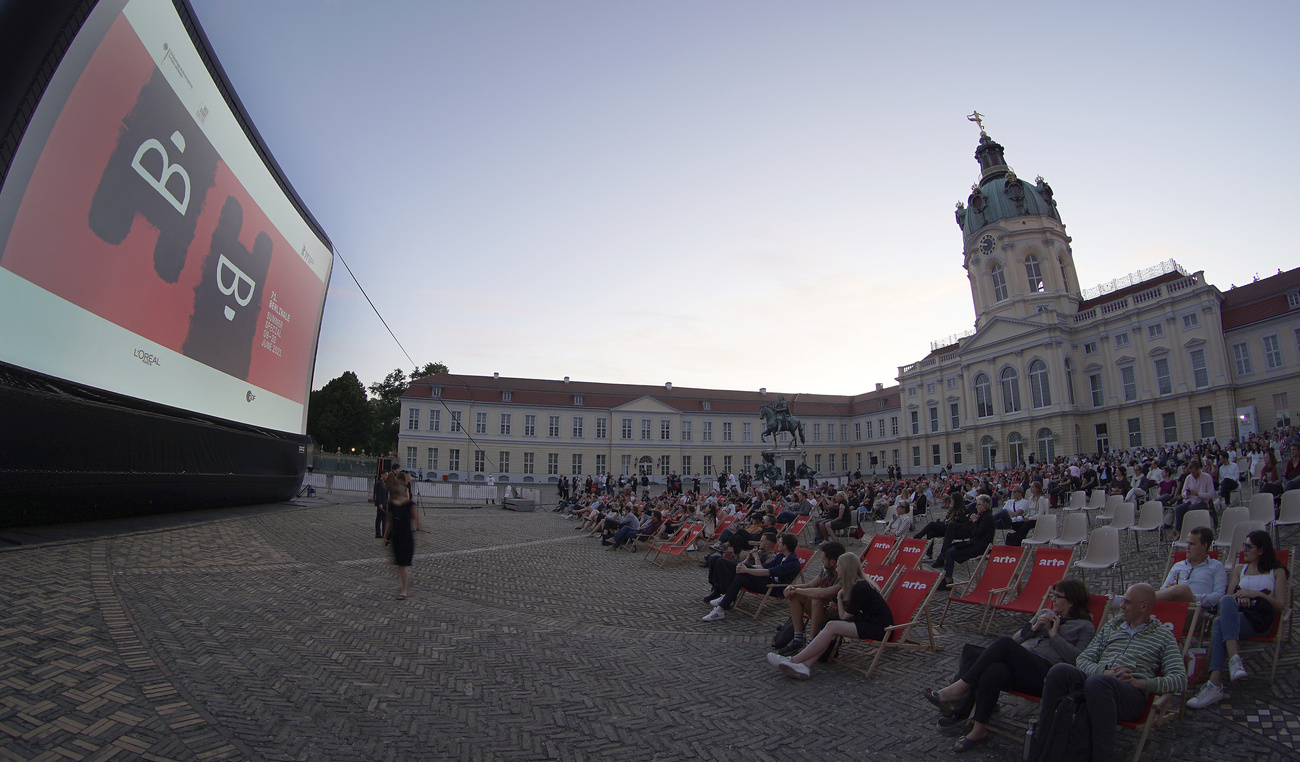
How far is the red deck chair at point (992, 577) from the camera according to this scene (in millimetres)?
6158

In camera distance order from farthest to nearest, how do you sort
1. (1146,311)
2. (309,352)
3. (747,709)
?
(1146,311), (309,352), (747,709)

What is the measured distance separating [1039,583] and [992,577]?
55cm

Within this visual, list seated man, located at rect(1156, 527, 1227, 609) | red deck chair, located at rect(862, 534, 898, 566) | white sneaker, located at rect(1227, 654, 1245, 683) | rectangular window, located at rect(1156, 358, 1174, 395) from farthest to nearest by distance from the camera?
rectangular window, located at rect(1156, 358, 1174, 395) → red deck chair, located at rect(862, 534, 898, 566) → seated man, located at rect(1156, 527, 1227, 609) → white sneaker, located at rect(1227, 654, 1245, 683)

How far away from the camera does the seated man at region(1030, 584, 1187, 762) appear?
10.1ft

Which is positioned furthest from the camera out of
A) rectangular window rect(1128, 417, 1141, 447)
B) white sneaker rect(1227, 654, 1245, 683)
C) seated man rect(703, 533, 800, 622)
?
rectangular window rect(1128, 417, 1141, 447)

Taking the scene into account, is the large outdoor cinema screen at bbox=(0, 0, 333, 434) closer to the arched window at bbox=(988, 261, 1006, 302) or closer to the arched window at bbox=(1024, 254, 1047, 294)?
the arched window at bbox=(988, 261, 1006, 302)

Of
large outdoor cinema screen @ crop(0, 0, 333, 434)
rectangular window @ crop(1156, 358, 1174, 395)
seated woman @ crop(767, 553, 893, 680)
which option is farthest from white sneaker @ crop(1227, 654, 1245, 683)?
rectangular window @ crop(1156, 358, 1174, 395)

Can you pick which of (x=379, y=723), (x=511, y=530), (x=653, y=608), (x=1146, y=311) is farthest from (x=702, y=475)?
(x=379, y=723)

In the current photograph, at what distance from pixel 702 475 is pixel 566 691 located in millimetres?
52937

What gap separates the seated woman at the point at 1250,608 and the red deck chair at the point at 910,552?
9.70 feet

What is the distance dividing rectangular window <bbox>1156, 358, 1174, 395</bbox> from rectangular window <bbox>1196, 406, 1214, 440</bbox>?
6.23 feet

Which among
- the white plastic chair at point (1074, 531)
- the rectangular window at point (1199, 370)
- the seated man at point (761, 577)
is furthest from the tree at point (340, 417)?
the rectangular window at point (1199, 370)

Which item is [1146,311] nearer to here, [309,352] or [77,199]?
[309,352]

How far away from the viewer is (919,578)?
5.60m
